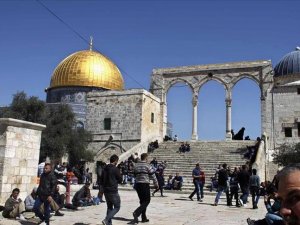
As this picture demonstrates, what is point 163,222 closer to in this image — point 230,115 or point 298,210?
point 298,210

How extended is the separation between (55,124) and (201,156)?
12714 millimetres

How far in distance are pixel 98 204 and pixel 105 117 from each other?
20.0m

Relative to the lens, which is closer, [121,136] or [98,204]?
[98,204]

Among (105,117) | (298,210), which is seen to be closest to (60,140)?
(105,117)

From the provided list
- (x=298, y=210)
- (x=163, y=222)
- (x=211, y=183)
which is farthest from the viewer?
(x=211, y=183)

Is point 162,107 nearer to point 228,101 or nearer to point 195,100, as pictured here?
point 195,100

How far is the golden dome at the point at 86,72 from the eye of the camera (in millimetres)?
38000

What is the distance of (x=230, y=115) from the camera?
31.0 meters

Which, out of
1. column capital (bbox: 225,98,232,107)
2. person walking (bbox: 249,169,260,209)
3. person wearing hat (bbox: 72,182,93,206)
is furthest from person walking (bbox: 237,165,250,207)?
column capital (bbox: 225,98,232,107)

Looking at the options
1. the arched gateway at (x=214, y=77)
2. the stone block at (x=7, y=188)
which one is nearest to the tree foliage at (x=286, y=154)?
the arched gateway at (x=214, y=77)

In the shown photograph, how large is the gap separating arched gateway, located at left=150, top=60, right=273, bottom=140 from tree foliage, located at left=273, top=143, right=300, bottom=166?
102 inches

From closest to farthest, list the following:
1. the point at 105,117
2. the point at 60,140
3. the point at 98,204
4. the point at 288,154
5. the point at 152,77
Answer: the point at 98,204 → the point at 288,154 → the point at 60,140 → the point at 105,117 → the point at 152,77

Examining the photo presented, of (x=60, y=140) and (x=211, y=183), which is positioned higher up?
(x=60, y=140)

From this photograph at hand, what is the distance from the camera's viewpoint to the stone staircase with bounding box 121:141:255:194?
2114 centimetres
